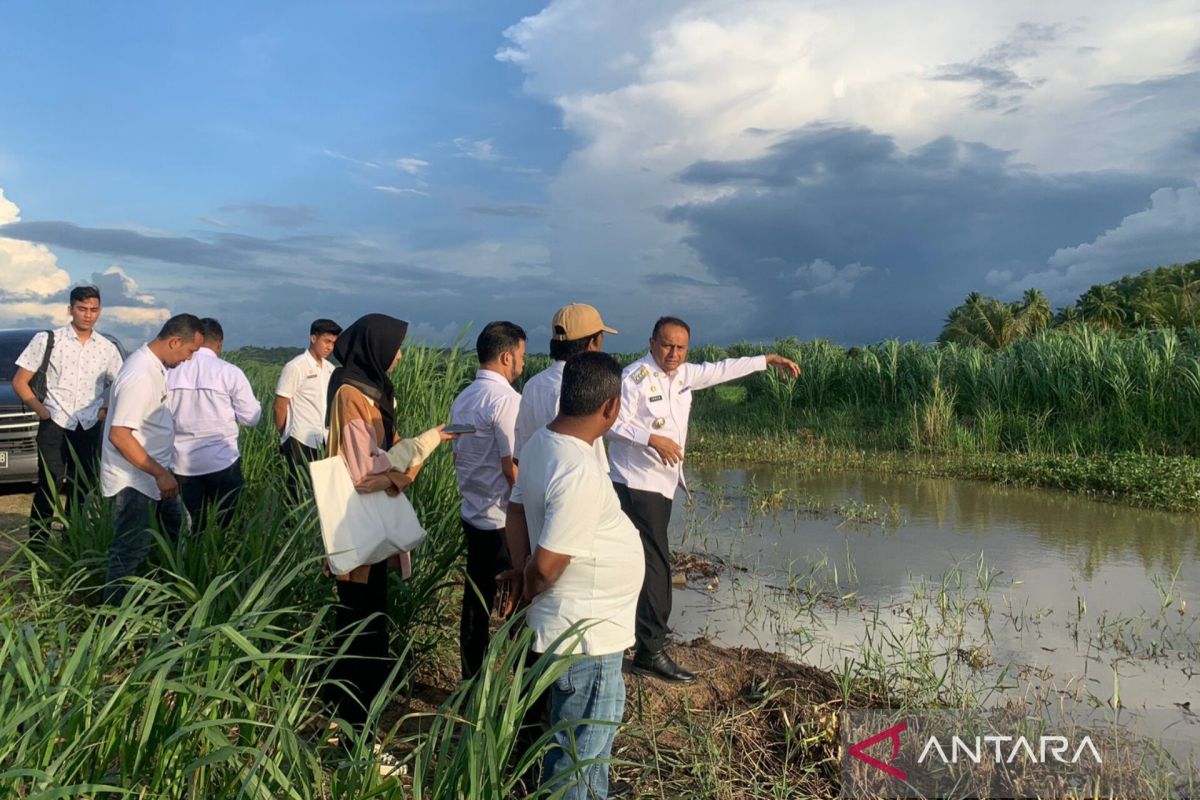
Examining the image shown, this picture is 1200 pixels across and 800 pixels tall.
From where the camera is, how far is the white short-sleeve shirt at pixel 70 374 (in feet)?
21.5

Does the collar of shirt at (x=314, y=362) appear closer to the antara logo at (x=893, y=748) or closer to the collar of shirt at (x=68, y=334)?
the collar of shirt at (x=68, y=334)

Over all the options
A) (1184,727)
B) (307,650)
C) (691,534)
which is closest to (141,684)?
(307,650)

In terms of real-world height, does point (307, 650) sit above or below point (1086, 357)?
below

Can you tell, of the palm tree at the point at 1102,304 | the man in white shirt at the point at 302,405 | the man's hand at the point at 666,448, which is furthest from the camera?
the palm tree at the point at 1102,304

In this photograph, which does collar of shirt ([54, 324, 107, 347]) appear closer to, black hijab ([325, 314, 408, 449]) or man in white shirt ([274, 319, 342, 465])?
man in white shirt ([274, 319, 342, 465])

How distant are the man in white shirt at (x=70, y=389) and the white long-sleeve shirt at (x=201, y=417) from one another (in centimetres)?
151

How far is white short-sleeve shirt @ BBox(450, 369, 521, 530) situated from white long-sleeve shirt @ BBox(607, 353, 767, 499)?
2.06 feet

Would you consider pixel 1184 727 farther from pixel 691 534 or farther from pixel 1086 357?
pixel 1086 357

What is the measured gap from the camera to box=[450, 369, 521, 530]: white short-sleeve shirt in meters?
3.81

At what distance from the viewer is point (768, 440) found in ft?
49.0

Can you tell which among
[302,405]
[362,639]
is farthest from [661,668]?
[302,405]

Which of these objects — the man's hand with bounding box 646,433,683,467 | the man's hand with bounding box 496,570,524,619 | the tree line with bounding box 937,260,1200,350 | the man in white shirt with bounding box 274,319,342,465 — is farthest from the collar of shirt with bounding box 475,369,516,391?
the tree line with bounding box 937,260,1200,350

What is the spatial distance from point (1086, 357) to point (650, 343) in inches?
484

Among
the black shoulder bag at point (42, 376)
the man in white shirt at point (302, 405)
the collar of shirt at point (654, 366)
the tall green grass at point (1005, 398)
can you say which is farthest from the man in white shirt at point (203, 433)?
the tall green grass at point (1005, 398)
